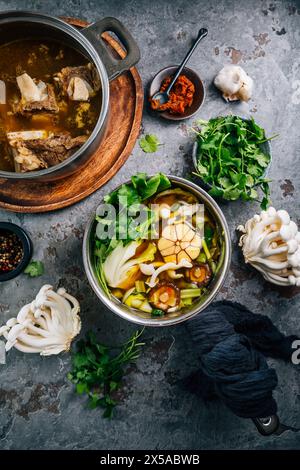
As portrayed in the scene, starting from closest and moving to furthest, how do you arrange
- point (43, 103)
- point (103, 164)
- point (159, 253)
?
point (43, 103) < point (159, 253) < point (103, 164)

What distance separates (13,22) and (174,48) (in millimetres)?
847

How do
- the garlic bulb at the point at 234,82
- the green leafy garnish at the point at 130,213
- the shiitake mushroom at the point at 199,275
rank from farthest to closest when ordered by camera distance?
the garlic bulb at the point at 234,82 < the shiitake mushroom at the point at 199,275 < the green leafy garnish at the point at 130,213

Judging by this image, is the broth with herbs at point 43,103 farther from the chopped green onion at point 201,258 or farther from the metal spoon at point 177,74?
the chopped green onion at point 201,258

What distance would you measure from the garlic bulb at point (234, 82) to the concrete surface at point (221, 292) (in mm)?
71

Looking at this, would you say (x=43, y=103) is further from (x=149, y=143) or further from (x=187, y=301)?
(x=187, y=301)

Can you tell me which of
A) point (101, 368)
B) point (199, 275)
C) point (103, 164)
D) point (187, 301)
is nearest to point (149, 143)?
point (103, 164)

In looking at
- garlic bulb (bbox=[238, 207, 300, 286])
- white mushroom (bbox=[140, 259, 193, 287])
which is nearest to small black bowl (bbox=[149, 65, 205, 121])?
garlic bulb (bbox=[238, 207, 300, 286])

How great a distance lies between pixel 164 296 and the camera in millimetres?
2383

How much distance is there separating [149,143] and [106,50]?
553 millimetres

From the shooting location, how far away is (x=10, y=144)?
91.4 inches

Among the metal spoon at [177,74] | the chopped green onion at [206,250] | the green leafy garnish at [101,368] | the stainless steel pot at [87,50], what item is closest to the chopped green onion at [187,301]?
the chopped green onion at [206,250]

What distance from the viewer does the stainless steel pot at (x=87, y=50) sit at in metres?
2.12

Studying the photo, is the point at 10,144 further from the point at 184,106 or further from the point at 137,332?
the point at 137,332

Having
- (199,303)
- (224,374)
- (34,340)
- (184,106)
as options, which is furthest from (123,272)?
(184,106)
